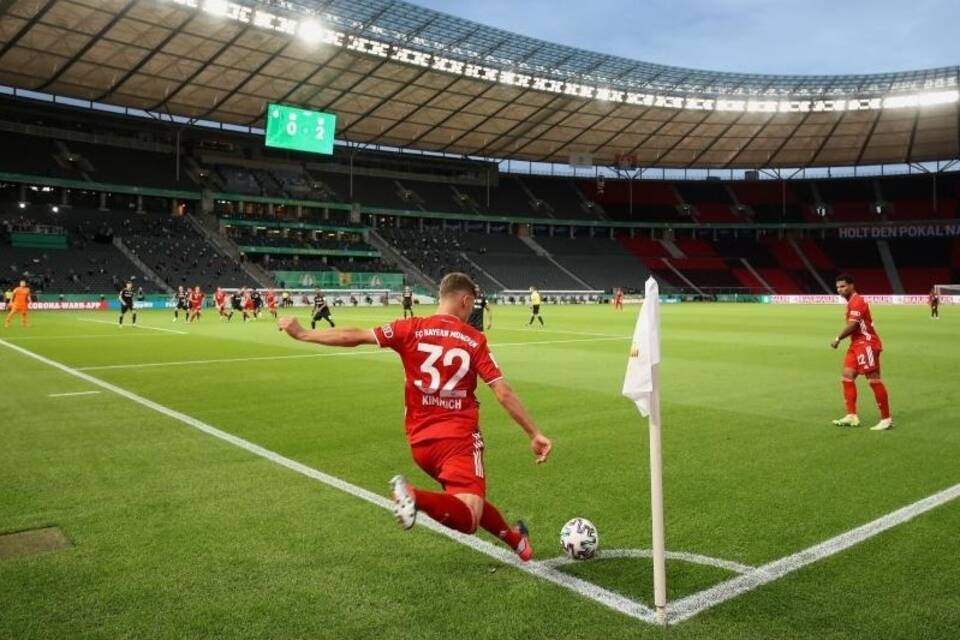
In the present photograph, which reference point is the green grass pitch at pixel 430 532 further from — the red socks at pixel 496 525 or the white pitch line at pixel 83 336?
the white pitch line at pixel 83 336

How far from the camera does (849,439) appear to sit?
8.90 m

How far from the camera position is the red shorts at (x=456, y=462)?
437cm

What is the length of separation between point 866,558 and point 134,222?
64.8 m

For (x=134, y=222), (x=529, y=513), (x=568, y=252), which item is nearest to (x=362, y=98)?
(x=134, y=222)

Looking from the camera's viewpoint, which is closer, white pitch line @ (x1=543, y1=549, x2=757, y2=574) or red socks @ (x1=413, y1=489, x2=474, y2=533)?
red socks @ (x1=413, y1=489, x2=474, y2=533)

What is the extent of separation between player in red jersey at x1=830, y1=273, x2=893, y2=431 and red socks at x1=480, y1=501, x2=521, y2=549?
21.9ft

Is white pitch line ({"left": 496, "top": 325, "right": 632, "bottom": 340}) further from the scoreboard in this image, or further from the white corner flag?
the scoreboard

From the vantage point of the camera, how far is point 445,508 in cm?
410

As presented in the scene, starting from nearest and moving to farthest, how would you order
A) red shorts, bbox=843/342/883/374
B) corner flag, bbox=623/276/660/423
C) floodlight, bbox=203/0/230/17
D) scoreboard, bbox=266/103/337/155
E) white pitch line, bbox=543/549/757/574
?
corner flag, bbox=623/276/660/423, white pitch line, bbox=543/549/757/574, red shorts, bbox=843/342/883/374, floodlight, bbox=203/0/230/17, scoreboard, bbox=266/103/337/155

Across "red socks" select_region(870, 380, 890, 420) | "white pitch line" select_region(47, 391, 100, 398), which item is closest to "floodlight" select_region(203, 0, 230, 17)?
"white pitch line" select_region(47, 391, 100, 398)

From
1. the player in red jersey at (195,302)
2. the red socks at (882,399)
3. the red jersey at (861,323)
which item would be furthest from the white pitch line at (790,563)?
the player in red jersey at (195,302)

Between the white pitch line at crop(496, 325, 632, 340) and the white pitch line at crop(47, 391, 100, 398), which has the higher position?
the white pitch line at crop(496, 325, 632, 340)

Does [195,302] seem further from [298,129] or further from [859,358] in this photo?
[859,358]

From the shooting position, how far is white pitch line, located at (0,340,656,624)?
14.1 feet
